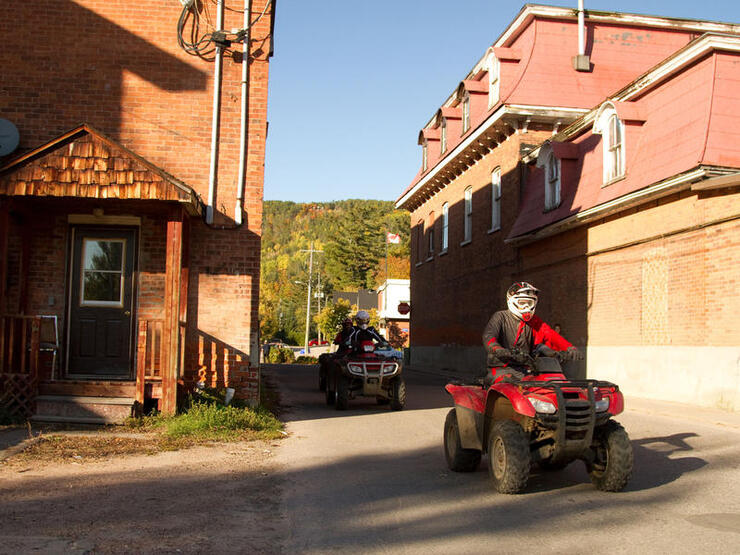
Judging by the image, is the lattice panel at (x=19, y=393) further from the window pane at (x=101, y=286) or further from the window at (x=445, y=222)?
the window at (x=445, y=222)

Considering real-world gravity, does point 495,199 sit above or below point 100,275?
above

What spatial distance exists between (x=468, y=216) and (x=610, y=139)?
1127 cm

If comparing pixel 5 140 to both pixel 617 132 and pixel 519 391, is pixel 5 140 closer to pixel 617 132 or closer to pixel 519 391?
pixel 519 391

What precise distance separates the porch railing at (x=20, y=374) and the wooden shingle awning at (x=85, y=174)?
2.00 meters

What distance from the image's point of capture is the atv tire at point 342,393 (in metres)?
14.6

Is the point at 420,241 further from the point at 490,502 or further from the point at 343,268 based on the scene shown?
the point at 343,268

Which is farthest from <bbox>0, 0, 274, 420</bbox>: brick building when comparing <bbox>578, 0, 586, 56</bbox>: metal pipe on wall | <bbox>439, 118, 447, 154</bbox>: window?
<bbox>439, 118, 447, 154</bbox>: window

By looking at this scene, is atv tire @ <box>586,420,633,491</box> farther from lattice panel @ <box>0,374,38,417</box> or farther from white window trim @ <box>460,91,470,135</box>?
white window trim @ <box>460,91,470,135</box>

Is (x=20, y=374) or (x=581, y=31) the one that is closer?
(x=20, y=374)

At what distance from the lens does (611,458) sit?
22.5 feet

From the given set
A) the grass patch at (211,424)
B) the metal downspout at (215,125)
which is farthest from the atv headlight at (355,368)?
the metal downspout at (215,125)

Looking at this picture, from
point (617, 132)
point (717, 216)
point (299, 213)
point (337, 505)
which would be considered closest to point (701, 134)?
point (717, 216)

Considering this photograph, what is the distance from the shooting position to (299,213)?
190750mm

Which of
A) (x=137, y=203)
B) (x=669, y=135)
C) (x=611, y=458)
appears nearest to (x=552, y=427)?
(x=611, y=458)
